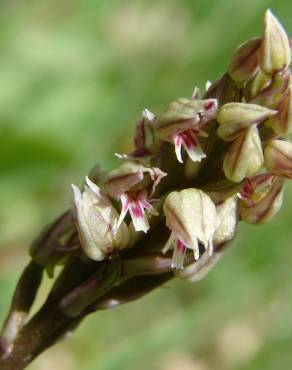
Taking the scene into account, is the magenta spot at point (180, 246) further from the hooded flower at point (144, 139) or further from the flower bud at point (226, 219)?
the hooded flower at point (144, 139)

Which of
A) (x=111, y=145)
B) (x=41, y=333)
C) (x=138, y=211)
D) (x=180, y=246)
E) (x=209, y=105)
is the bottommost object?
(x=111, y=145)

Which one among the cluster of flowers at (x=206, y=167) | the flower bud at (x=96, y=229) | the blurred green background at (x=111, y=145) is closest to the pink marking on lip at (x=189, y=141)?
the cluster of flowers at (x=206, y=167)

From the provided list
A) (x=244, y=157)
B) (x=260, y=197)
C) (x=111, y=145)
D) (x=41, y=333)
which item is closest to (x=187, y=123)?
(x=244, y=157)

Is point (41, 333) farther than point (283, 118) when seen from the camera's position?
Yes

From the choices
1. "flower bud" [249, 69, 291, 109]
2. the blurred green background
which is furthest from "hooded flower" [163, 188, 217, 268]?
the blurred green background

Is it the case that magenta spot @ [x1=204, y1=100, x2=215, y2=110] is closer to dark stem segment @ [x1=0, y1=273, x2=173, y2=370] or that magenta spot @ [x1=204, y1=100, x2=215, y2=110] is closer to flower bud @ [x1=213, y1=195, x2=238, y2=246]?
flower bud @ [x1=213, y1=195, x2=238, y2=246]

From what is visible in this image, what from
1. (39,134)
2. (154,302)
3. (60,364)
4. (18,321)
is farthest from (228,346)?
(18,321)

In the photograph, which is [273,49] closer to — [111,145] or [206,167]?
[206,167]
